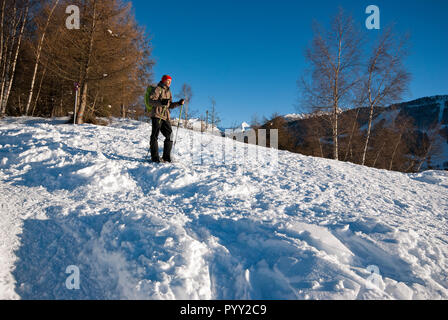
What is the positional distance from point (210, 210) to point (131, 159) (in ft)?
9.86

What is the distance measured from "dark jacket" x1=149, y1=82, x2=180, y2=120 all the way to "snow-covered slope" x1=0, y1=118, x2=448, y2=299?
1.27 m

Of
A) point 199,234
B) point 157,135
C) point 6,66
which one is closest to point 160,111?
point 157,135

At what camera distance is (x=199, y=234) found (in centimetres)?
281

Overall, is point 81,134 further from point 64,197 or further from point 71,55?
point 71,55

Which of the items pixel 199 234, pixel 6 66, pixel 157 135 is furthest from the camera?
pixel 6 66

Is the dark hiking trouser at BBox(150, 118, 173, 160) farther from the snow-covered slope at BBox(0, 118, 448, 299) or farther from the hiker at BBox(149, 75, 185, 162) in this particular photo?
the snow-covered slope at BBox(0, 118, 448, 299)

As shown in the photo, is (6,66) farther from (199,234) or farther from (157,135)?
(199,234)

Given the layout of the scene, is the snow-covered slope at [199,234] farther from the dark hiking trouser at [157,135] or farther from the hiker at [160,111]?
the hiker at [160,111]

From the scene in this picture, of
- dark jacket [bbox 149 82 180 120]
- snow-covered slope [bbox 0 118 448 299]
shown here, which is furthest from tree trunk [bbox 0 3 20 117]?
dark jacket [bbox 149 82 180 120]

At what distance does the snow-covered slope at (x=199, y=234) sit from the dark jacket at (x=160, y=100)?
1.27 meters

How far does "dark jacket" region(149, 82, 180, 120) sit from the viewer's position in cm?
504

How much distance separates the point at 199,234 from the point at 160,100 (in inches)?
142

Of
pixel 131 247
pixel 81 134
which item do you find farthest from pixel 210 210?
pixel 81 134

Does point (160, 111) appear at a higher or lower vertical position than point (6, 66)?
lower
